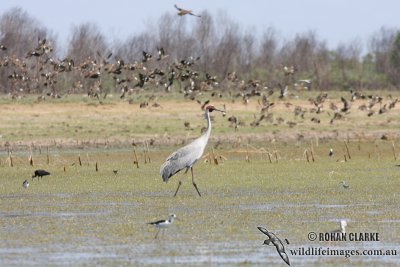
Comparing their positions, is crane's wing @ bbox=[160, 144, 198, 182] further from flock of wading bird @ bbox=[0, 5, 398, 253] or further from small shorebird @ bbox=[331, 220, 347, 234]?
small shorebird @ bbox=[331, 220, 347, 234]

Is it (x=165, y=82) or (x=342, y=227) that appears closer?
(x=342, y=227)

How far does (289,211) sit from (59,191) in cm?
601

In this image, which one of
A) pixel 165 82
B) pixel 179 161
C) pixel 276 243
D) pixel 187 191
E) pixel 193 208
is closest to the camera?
pixel 276 243

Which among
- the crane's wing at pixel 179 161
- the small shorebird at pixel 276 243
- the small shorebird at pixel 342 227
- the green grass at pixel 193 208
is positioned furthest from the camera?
the crane's wing at pixel 179 161

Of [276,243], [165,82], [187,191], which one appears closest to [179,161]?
[187,191]

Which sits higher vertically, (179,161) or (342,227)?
(342,227)

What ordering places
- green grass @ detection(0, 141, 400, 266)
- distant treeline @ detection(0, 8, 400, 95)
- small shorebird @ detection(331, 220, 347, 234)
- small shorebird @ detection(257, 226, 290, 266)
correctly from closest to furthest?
small shorebird @ detection(257, 226, 290, 266), green grass @ detection(0, 141, 400, 266), small shorebird @ detection(331, 220, 347, 234), distant treeline @ detection(0, 8, 400, 95)

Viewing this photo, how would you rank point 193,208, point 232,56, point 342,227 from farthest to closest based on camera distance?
point 232,56, point 193,208, point 342,227

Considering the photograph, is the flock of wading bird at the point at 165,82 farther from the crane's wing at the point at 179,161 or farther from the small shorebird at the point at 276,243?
the small shorebird at the point at 276,243

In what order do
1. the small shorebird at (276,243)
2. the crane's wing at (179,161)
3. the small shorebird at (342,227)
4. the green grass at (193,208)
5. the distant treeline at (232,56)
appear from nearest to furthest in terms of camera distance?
the small shorebird at (276,243) < the green grass at (193,208) < the small shorebird at (342,227) < the crane's wing at (179,161) < the distant treeline at (232,56)

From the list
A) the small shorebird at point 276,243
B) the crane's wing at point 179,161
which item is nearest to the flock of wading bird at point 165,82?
the crane's wing at point 179,161

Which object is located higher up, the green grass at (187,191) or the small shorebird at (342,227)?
the small shorebird at (342,227)

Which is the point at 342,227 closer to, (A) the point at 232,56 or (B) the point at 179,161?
(B) the point at 179,161

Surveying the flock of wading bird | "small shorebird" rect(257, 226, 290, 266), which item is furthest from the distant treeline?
"small shorebird" rect(257, 226, 290, 266)
